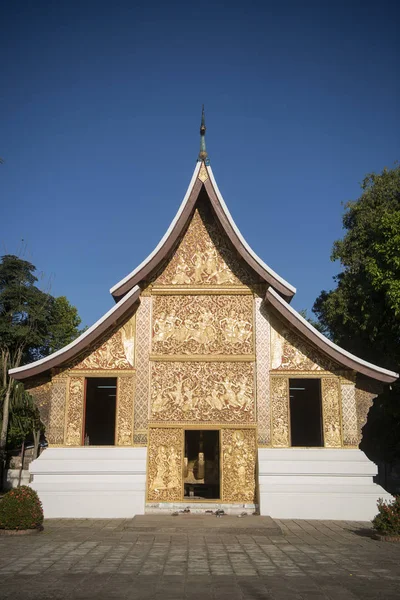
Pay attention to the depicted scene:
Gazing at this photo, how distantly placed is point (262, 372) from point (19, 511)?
5.47 metres

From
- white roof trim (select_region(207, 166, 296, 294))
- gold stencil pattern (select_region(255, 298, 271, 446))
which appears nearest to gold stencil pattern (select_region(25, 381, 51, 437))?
gold stencil pattern (select_region(255, 298, 271, 446))

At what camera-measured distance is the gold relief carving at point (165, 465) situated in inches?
450

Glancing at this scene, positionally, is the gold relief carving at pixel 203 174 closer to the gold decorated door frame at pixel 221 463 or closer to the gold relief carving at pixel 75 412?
the gold relief carving at pixel 75 412

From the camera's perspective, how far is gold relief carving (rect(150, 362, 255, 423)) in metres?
11.6

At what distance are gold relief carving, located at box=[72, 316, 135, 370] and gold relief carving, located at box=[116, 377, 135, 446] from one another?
364 millimetres

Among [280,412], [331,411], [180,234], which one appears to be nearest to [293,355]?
[280,412]

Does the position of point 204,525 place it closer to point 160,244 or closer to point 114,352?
point 114,352

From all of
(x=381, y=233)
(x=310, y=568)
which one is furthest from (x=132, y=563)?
(x=381, y=233)

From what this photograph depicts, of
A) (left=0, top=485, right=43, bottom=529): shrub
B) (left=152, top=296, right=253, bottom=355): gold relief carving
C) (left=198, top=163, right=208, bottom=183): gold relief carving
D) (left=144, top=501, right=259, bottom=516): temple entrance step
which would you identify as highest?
(left=198, top=163, right=208, bottom=183): gold relief carving

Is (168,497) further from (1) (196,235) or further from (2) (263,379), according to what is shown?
(1) (196,235)

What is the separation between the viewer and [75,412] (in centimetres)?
1166

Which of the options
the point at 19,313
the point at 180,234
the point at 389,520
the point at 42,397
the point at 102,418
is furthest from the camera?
the point at 19,313

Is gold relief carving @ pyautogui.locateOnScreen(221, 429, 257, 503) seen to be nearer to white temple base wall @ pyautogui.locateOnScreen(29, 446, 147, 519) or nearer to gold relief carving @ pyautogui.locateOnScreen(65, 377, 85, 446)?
white temple base wall @ pyautogui.locateOnScreen(29, 446, 147, 519)

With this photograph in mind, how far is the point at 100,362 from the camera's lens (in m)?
11.9
